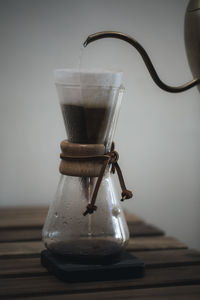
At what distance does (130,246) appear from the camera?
817 millimetres

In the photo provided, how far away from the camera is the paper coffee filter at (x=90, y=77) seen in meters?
0.63

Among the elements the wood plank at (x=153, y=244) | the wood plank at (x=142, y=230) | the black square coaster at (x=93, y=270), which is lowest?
the wood plank at (x=142, y=230)

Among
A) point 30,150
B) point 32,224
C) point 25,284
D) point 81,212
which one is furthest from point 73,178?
point 30,150

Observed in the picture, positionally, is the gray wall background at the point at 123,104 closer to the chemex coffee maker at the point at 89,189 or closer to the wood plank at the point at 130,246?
the wood plank at the point at 130,246

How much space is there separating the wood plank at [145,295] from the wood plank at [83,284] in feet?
0.05

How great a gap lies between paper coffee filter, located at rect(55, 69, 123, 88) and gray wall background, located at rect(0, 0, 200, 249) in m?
0.70

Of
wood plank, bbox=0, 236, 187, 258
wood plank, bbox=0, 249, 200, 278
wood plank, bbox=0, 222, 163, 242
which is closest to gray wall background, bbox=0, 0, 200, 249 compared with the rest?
wood plank, bbox=0, 222, 163, 242

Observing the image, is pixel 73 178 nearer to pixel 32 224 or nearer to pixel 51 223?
pixel 51 223

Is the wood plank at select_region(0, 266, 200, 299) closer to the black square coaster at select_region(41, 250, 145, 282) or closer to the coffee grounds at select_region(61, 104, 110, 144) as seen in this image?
the black square coaster at select_region(41, 250, 145, 282)

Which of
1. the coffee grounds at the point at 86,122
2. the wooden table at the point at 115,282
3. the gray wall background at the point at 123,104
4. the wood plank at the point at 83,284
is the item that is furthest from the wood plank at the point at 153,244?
the gray wall background at the point at 123,104

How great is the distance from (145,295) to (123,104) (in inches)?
34.7

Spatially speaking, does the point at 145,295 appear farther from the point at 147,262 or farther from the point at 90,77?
the point at 90,77

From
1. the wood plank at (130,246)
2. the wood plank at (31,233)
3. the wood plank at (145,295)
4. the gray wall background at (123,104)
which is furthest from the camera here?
the gray wall background at (123,104)

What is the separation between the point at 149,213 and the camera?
58.5 inches
